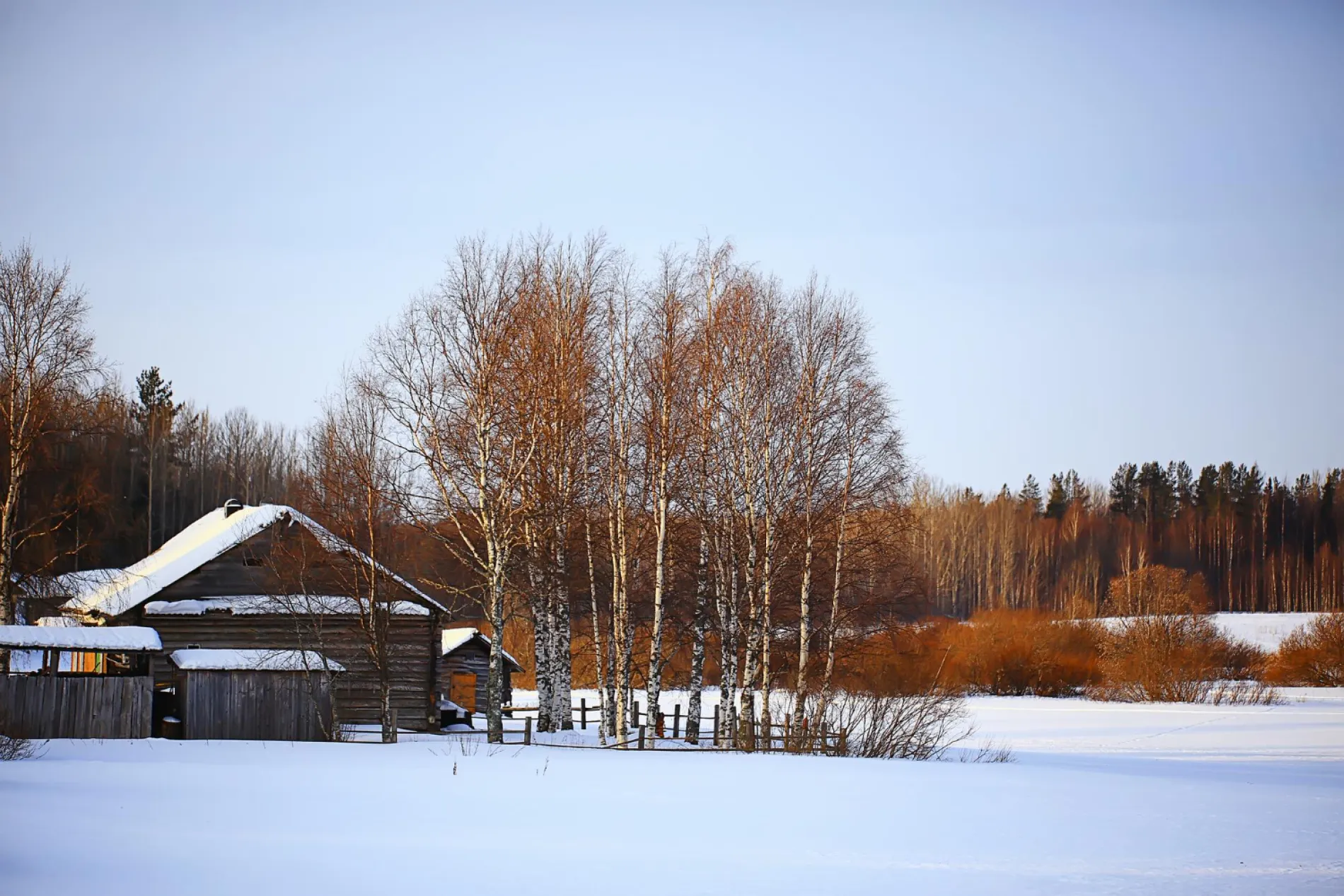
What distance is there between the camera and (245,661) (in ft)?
95.4

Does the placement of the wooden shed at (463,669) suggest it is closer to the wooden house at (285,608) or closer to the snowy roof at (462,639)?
the snowy roof at (462,639)

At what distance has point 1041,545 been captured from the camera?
10756 centimetres

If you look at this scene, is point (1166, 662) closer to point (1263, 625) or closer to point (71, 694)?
point (1263, 625)

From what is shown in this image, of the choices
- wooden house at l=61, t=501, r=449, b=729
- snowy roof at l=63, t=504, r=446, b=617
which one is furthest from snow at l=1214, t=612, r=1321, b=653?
snowy roof at l=63, t=504, r=446, b=617

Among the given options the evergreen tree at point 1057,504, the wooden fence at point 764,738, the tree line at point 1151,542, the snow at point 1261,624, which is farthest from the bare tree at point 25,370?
the evergreen tree at point 1057,504

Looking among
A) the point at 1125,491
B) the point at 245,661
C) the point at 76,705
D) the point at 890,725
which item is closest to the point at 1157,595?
the point at 890,725

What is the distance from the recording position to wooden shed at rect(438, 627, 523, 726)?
3647 cm

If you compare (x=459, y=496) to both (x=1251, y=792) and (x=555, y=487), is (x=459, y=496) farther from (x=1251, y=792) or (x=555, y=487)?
(x=1251, y=792)

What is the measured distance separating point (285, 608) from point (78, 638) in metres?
4.88

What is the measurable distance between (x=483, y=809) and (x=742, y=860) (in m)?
5.08

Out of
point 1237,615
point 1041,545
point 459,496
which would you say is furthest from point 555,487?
point 1041,545

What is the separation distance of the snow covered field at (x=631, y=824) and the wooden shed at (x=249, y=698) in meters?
1.63

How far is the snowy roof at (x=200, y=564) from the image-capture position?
30703mm

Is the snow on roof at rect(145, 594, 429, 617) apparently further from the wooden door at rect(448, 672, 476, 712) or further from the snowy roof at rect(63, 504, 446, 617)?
the wooden door at rect(448, 672, 476, 712)
